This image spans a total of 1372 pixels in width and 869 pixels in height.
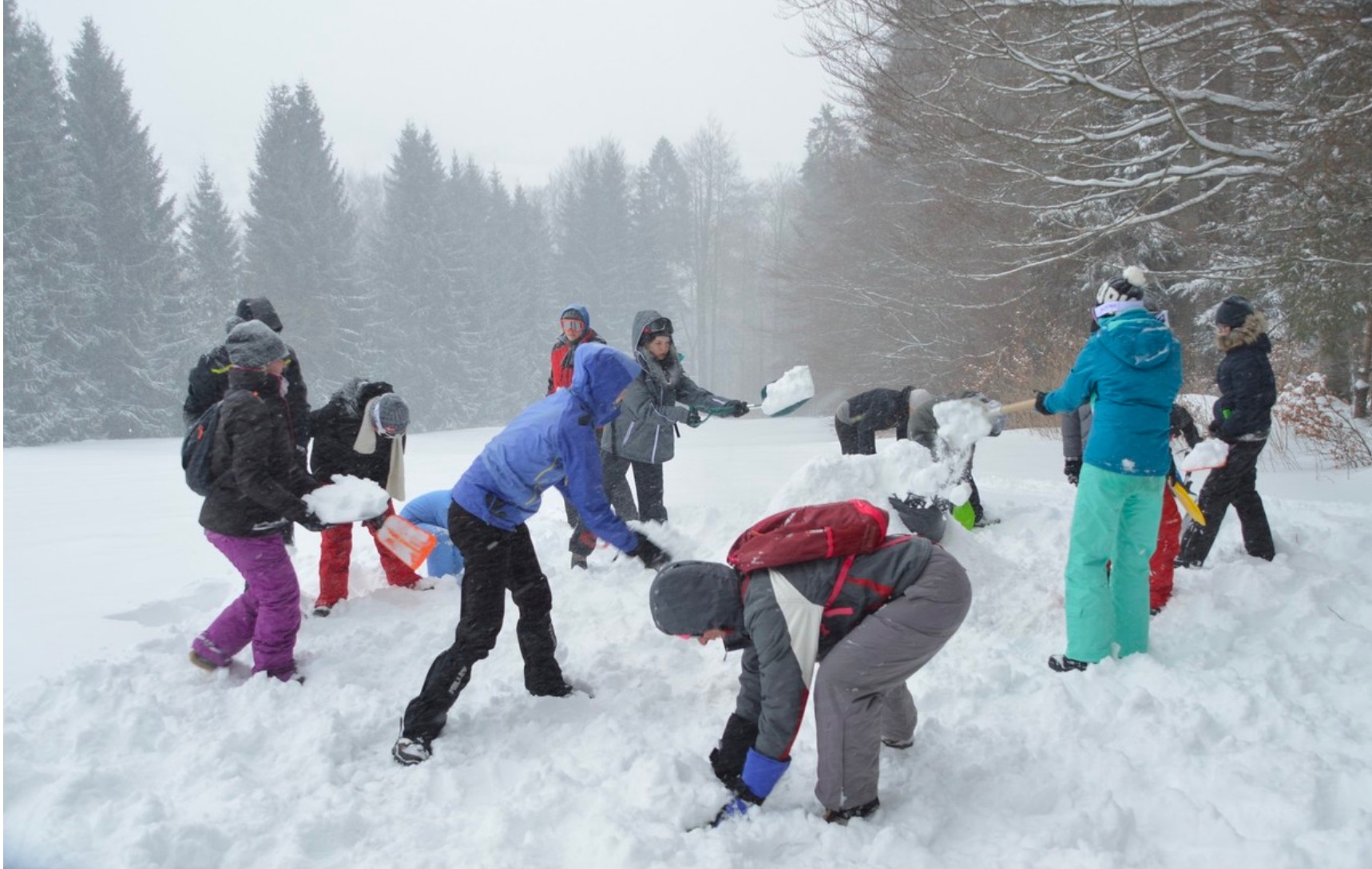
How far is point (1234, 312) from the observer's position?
450 centimetres

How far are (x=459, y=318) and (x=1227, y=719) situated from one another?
3438 cm

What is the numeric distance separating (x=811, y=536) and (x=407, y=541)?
2.44 meters

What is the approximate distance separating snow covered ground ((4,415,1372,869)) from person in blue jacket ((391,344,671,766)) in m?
0.27

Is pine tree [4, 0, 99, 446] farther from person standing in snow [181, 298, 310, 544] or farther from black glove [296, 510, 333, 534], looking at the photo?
black glove [296, 510, 333, 534]

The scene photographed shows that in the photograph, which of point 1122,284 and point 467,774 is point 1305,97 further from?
point 467,774

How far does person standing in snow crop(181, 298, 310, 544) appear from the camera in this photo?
14.6 feet

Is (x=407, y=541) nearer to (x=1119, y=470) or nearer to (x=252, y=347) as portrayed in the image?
(x=252, y=347)

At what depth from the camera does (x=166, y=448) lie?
18.2m

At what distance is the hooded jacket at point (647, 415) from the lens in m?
5.64

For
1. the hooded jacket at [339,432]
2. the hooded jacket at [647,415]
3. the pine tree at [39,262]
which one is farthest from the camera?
the pine tree at [39,262]

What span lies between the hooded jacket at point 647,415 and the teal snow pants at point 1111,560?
264 cm

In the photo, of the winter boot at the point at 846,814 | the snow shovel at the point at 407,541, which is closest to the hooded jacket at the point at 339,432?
the snow shovel at the point at 407,541

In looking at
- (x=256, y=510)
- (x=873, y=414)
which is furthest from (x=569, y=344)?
(x=256, y=510)

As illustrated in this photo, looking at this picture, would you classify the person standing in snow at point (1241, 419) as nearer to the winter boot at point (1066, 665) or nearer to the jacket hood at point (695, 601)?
the winter boot at point (1066, 665)
